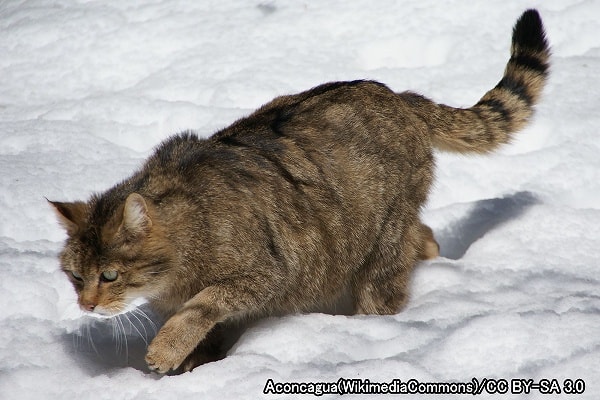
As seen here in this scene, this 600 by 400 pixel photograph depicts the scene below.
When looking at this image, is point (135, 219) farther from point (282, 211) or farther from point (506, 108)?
point (506, 108)

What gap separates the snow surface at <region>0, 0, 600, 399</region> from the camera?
383 cm

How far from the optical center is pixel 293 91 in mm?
6738

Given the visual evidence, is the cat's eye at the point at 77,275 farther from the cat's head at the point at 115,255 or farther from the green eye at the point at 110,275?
the green eye at the point at 110,275

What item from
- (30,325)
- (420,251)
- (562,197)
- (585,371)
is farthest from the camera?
(562,197)

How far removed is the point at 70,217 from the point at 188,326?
761mm

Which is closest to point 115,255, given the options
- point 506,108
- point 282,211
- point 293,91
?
point 282,211

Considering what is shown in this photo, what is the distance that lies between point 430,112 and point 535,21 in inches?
34.5

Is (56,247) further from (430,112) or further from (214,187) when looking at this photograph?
(430,112)

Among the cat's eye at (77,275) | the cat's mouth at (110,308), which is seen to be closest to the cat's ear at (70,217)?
the cat's eye at (77,275)

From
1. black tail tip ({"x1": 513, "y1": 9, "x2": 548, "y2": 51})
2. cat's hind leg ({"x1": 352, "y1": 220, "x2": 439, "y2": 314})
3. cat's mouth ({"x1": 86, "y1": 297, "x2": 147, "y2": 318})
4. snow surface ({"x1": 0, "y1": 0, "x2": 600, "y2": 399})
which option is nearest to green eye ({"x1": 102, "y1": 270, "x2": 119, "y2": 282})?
cat's mouth ({"x1": 86, "y1": 297, "x2": 147, "y2": 318})

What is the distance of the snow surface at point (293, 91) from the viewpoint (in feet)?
12.6

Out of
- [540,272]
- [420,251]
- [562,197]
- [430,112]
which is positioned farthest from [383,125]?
[562,197]

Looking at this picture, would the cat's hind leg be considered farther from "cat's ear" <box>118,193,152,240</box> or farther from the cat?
"cat's ear" <box>118,193,152,240</box>

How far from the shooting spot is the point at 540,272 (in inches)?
189
